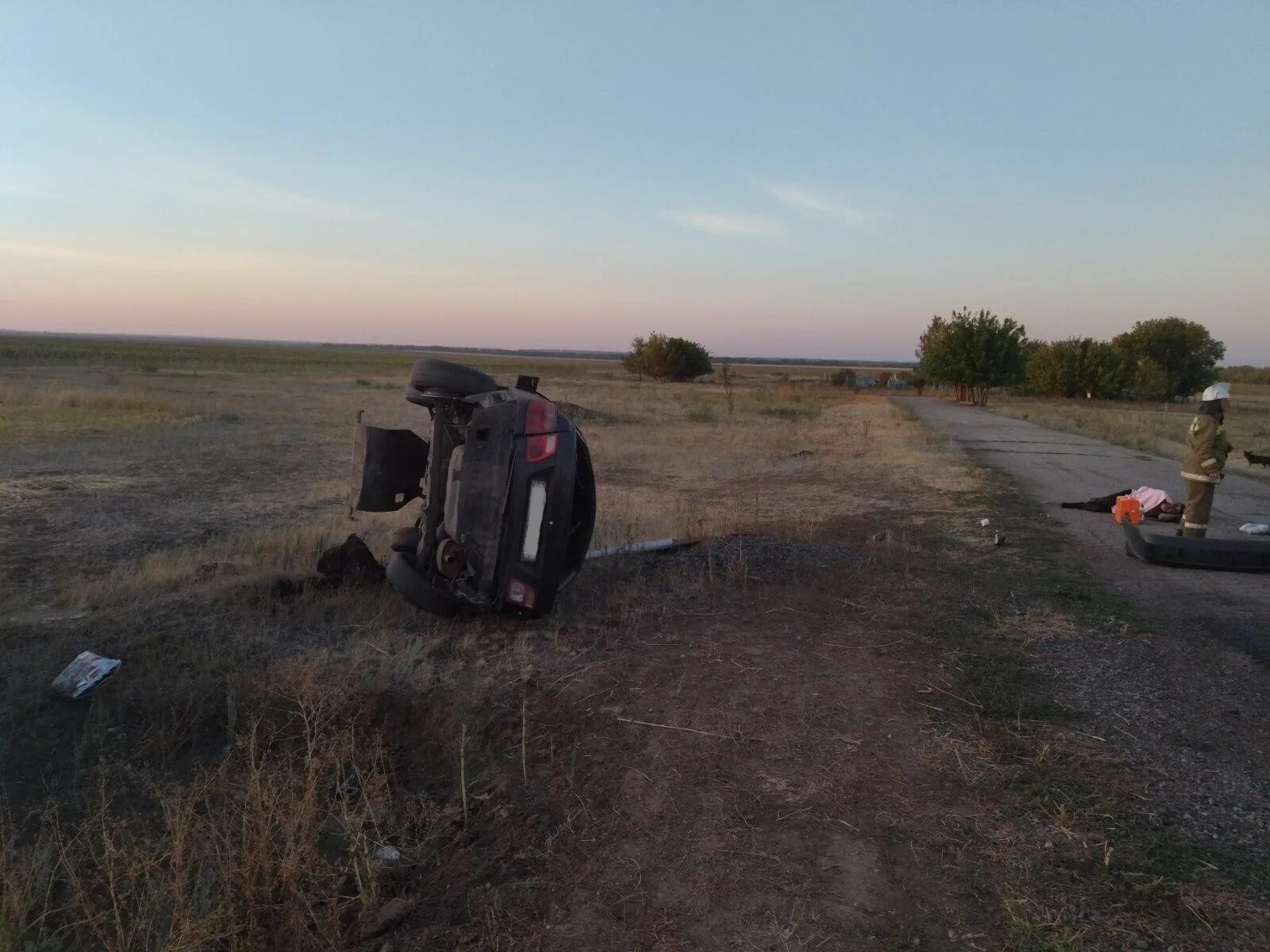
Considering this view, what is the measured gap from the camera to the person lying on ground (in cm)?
1084

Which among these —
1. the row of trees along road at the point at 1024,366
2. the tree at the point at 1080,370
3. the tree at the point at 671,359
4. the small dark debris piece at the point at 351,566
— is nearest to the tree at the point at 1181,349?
the row of trees along road at the point at 1024,366

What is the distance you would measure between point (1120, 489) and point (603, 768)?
42.1 ft

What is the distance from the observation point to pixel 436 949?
2.92m

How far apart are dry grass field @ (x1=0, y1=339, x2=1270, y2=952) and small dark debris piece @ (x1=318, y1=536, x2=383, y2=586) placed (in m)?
0.27

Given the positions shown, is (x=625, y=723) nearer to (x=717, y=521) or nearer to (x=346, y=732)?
(x=346, y=732)

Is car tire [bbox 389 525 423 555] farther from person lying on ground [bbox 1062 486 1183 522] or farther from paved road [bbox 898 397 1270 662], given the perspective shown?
person lying on ground [bbox 1062 486 1183 522]

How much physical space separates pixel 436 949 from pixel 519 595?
2545mm

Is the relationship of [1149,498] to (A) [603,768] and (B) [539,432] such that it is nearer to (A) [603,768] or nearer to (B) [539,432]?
(B) [539,432]

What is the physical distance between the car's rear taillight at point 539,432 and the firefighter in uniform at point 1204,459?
6.84 metres

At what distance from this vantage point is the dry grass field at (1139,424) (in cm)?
2311

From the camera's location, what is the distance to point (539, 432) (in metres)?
5.31

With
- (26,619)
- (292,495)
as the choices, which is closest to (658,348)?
(292,495)

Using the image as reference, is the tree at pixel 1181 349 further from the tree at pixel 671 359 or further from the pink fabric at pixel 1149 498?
the pink fabric at pixel 1149 498

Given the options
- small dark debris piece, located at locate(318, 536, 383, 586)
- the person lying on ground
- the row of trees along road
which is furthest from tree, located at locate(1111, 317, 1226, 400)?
small dark debris piece, located at locate(318, 536, 383, 586)
